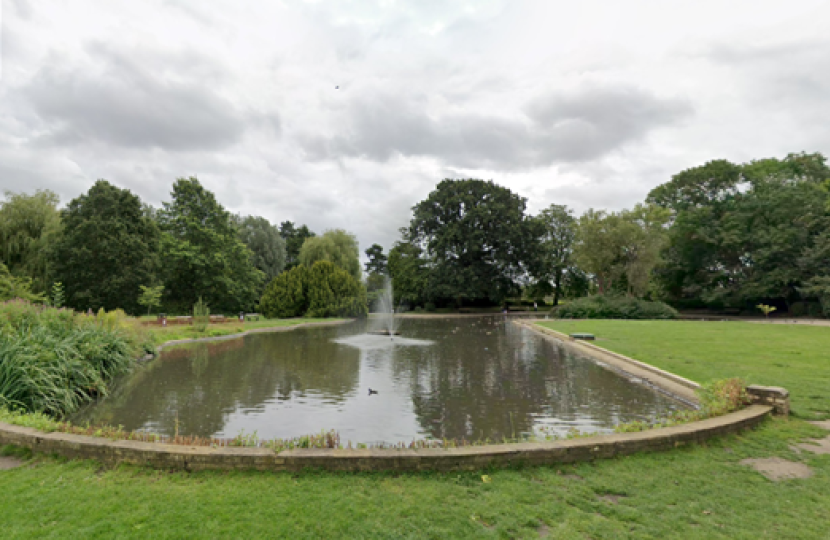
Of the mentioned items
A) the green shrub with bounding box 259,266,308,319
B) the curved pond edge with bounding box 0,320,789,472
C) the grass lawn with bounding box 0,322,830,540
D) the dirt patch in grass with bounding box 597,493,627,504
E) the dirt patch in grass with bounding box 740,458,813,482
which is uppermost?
the green shrub with bounding box 259,266,308,319

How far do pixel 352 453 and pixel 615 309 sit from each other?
3499 cm

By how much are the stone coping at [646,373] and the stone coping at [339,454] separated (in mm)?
4253

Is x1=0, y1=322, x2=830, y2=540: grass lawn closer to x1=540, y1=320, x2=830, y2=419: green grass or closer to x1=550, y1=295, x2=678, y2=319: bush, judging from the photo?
x1=540, y1=320, x2=830, y2=419: green grass

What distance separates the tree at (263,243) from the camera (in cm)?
4662

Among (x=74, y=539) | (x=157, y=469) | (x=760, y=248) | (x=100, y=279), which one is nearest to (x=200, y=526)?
(x=74, y=539)

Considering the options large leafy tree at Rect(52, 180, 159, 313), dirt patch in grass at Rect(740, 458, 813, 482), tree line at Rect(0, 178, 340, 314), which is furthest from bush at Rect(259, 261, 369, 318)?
dirt patch in grass at Rect(740, 458, 813, 482)

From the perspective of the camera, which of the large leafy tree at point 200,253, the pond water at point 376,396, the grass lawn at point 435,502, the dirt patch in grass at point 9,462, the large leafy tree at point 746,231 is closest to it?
the grass lawn at point 435,502

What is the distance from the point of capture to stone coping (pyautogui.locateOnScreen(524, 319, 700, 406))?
863cm

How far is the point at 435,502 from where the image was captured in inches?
146

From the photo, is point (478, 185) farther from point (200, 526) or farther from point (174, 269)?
point (200, 526)

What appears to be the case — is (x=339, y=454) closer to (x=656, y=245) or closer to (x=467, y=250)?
(x=656, y=245)

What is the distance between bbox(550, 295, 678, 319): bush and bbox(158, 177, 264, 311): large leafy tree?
1111 inches

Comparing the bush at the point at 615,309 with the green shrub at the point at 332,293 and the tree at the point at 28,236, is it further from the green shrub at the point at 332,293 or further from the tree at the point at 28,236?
the tree at the point at 28,236

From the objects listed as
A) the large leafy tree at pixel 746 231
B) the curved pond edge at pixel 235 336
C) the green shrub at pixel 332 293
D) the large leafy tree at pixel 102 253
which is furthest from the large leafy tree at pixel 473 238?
the large leafy tree at pixel 102 253
